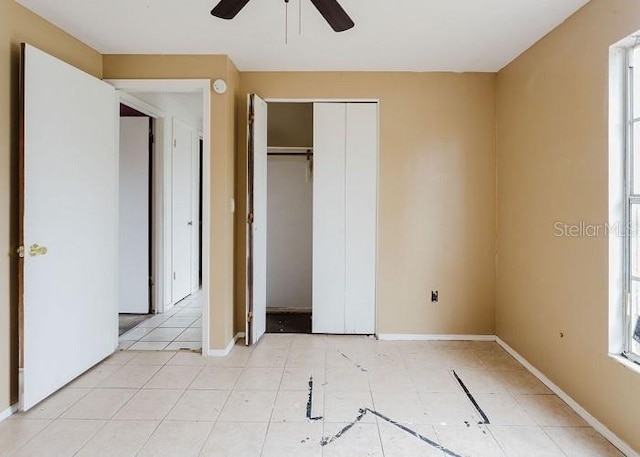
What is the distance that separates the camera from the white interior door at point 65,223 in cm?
232

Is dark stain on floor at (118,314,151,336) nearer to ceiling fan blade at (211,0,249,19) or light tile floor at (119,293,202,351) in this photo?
light tile floor at (119,293,202,351)

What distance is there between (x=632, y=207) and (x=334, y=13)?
5.94 feet

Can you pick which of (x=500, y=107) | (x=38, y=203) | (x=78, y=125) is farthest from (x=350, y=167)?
(x=38, y=203)

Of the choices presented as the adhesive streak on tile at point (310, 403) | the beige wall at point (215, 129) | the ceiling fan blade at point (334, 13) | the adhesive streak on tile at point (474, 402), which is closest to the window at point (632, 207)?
the adhesive streak on tile at point (474, 402)

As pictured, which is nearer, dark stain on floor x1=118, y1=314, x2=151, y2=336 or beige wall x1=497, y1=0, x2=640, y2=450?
beige wall x1=497, y1=0, x2=640, y2=450

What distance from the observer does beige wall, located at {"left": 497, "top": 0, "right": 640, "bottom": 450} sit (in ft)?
7.09

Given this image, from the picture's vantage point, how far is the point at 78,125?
272 cm

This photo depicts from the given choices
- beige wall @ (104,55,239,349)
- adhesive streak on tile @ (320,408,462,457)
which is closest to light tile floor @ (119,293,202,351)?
beige wall @ (104,55,239,349)

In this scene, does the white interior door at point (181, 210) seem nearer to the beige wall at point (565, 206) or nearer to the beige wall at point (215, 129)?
the beige wall at point (215, 129)

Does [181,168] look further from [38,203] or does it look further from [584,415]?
[584,415]

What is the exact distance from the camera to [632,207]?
2113 mm

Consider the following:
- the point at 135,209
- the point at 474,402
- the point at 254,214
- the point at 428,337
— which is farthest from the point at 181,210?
the point at 474,402

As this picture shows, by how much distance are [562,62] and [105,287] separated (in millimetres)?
3534

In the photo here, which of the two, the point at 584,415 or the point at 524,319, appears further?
the point at 524,319
